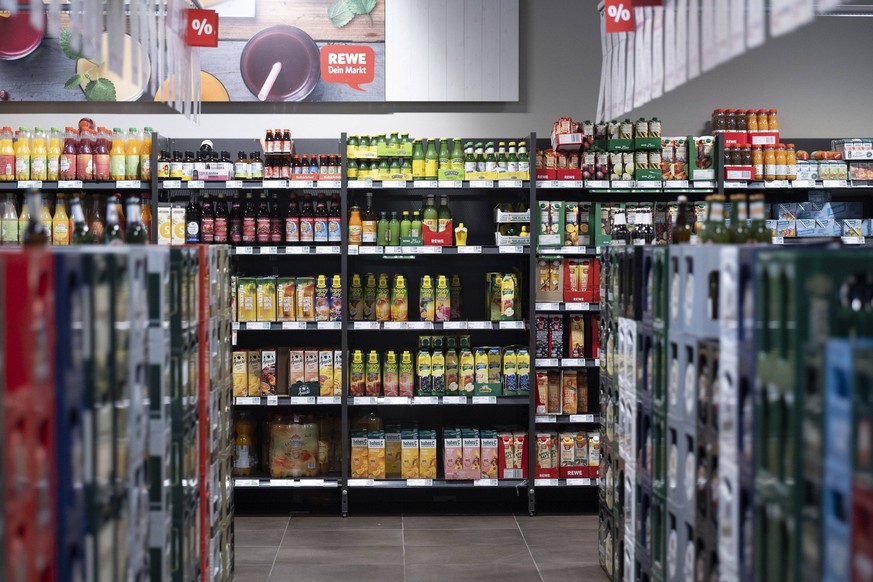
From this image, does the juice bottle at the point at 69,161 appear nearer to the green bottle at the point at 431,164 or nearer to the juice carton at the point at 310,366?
the juice carton at the point at 310,366

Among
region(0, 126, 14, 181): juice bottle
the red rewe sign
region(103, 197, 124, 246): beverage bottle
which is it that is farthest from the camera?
the red rewe sign

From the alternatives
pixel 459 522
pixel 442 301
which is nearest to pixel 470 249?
pixel 442 301

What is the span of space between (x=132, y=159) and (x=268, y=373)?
169 cm

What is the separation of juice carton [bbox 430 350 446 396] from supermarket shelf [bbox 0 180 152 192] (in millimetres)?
2221

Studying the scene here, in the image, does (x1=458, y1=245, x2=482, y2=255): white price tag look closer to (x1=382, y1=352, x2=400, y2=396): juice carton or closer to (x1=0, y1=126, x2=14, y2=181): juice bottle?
(x1=382, y1=352, x2=400, y2=396): juice carton

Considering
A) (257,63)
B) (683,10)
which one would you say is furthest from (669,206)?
(257,63)

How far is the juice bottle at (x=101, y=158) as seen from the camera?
19.1ft

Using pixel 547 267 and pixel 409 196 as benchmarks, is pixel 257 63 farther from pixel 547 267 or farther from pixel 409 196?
pixel 547 267

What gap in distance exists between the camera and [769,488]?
2125 mm

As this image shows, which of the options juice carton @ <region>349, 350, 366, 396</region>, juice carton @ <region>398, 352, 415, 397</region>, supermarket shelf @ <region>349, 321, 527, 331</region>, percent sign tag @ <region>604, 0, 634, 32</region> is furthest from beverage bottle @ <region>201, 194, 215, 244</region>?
percent sign tag @ <region>604, 0, 634, 32</region>

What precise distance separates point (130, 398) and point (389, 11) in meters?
4.82

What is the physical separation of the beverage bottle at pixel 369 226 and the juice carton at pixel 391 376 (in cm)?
77

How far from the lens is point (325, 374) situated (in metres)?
5.92

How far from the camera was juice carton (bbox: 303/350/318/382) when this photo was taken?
5906 mm
